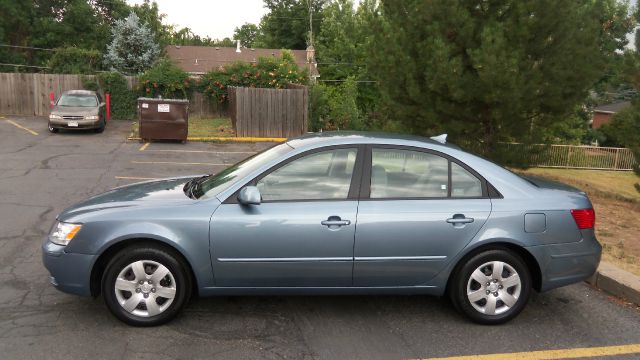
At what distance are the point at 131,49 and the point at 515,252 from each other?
28291mm

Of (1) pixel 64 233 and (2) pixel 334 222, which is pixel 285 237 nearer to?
(2) pixel 334 222

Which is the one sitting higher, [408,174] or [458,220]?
[408,174]

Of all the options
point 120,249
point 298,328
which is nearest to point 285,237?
point 298,328

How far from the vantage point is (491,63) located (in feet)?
27.5

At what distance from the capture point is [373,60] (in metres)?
10.5

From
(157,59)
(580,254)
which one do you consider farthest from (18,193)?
(157,59)

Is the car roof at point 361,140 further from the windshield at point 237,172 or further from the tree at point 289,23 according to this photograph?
the tree at point 289,23

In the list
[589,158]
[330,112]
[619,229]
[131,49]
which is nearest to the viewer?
[619,229]

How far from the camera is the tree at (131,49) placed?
28.7 metres

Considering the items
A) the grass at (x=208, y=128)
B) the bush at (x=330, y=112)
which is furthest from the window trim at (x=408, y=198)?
the bush at (x=330, y=112)

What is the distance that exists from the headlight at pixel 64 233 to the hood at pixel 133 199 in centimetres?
8

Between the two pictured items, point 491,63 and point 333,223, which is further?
point 491,63

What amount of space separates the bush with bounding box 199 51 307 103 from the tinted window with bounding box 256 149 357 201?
19819 millimetres

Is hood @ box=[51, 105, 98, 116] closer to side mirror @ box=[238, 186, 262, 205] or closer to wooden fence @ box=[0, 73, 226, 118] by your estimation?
wooden fence @ box=[0, 73, 226, 118]
